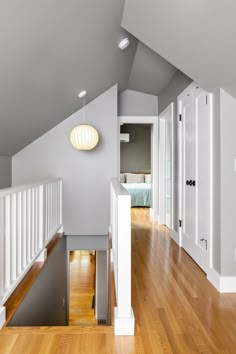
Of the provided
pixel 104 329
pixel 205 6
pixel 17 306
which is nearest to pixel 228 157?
pixel 205 6

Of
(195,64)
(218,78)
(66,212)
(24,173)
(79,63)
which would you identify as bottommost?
(66,212)

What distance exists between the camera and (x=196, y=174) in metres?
3.35

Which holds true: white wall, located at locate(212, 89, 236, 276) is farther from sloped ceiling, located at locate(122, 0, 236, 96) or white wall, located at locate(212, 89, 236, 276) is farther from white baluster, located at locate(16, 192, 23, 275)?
white baluster, located at locate(16, 192, 23, 275)

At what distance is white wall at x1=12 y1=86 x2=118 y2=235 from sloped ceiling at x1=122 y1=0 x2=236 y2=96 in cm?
202

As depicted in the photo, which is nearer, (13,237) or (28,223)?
(13,237)

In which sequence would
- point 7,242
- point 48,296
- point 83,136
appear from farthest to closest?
1. point 83,136
2. point 48,296
3. point 7,242

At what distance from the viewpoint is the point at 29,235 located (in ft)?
9.30

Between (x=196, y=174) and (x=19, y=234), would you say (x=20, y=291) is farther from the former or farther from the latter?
(x=196, y=174)

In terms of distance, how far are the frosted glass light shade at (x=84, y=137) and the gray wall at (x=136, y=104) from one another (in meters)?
1.46

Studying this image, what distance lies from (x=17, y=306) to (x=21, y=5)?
2.16 m

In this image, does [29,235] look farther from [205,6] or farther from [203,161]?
[205,6]

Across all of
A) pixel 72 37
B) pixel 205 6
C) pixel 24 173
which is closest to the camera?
pixel 205 6

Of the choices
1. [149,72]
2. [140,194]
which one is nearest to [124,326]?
[149,72]

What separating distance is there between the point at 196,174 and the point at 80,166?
2142mm
